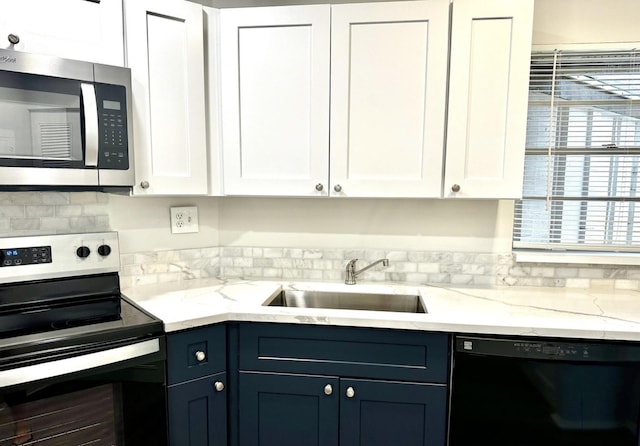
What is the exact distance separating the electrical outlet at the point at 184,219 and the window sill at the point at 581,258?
164 cm

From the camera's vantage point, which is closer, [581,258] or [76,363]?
[76,363]

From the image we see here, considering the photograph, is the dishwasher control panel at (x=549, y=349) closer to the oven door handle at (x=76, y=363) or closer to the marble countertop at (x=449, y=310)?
the marble countertop at (x=449, y=310)

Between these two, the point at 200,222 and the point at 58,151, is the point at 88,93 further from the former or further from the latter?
the point at 200,222

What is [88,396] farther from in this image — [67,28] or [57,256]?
[67,28]

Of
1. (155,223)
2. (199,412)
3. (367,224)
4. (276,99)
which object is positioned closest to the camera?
(199,412)

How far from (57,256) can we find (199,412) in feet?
2.77

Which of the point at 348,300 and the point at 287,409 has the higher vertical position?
the point at 348,300

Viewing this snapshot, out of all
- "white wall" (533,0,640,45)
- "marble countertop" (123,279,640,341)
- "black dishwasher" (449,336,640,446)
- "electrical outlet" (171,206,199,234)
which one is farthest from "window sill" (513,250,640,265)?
"electrical outlet" (171,206,199,234)

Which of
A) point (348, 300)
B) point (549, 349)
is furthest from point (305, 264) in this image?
point (549, 349)

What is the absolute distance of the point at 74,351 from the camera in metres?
1.23

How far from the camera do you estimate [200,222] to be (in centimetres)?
210

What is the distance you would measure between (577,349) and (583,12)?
1.54 meters

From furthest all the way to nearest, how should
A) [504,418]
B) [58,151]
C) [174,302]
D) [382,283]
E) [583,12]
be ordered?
[382,283], [583,12], [174,302], [504,418], [58,151]

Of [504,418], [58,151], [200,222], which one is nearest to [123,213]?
[200,222]
